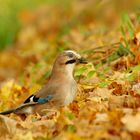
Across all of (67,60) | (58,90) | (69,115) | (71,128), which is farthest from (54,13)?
(71,128)

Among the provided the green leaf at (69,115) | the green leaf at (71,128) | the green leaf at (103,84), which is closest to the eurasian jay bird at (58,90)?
the green leaf at (103,84)

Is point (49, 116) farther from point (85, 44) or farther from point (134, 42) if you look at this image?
point (85, 44)

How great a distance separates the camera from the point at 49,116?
7.62 metres

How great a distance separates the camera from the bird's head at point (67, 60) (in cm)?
817

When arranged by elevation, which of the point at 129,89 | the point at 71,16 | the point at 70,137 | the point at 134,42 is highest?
the point at 71,16

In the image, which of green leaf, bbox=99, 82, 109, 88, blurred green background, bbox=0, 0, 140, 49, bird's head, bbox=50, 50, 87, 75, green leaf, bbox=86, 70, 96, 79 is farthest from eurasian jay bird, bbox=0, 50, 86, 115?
blurred green background, bbox=0, 0, 140, 49

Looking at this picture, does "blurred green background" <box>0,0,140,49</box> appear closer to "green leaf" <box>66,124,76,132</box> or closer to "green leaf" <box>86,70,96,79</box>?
"green leaf" <box>86,70,96,79</box>

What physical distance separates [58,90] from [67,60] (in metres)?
0.33

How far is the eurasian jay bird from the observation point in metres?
8.01

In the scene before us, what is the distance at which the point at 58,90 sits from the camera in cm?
804

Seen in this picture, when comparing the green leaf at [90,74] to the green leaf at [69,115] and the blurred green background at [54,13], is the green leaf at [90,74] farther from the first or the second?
the blurred green background at [54,13]

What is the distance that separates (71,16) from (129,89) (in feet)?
32.6

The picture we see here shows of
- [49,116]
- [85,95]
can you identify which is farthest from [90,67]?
[49,116]

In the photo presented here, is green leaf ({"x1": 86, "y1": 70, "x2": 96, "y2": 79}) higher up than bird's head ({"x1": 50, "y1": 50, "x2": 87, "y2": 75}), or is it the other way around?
bird's head ({"x1": 50, "y1": 50, "x2": 87, "y2": 75})
